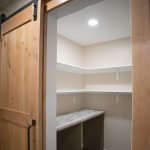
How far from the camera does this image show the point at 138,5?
77cm

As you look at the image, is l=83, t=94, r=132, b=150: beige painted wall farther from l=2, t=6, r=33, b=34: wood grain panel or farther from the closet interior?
l=2, t=6, r=33, b=34: wood grain panel

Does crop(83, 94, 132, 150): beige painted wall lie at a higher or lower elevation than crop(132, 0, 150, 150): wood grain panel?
lower

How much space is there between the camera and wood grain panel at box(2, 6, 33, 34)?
4.60 ft

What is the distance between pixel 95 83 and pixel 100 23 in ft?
4.86

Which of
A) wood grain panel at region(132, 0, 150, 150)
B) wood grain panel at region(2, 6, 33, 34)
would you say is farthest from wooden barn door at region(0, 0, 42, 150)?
wood grain panel at region(132, 0, 150, 150)

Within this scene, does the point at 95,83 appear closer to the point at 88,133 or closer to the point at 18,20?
the point at 88,133

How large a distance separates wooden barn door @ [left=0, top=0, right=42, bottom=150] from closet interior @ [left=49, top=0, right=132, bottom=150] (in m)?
0.98

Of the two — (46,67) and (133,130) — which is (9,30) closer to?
(46,67)

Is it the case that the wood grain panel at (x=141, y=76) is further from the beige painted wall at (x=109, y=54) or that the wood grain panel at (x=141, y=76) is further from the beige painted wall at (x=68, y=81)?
the beige painted wall at (x=109, y=54)

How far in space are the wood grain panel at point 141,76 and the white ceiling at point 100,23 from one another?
121 centimetres

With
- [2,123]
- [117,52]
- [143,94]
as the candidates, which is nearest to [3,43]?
[2,123]

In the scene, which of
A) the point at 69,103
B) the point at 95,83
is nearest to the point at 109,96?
the point at 95,83

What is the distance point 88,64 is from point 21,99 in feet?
7.86

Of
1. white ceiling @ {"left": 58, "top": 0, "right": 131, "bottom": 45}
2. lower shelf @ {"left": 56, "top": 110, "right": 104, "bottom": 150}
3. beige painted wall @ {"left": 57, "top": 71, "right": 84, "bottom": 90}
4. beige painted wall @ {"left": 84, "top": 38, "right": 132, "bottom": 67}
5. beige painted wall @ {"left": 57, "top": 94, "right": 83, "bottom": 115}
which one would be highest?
white ceiling @ {"left": 58, "top": 0, "right": 131, "bottom": 45}
